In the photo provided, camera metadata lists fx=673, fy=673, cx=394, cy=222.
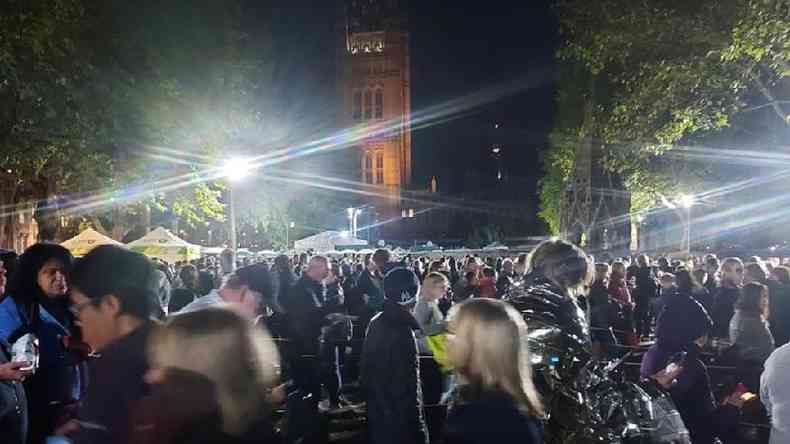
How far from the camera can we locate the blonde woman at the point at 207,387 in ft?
7.93

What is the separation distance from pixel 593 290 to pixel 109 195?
1716 centimetres

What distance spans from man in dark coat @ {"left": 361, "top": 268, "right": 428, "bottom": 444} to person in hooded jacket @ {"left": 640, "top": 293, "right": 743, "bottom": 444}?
188cm

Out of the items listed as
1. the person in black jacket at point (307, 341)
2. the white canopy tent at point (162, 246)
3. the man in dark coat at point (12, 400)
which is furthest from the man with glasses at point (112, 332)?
the white canopy tent at point (162, 246)

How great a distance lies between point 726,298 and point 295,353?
6251 mm

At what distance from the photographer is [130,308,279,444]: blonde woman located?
7.93 feet

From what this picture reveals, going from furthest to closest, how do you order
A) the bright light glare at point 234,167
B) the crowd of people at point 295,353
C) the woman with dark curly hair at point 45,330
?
the bright light glare at point 234,167
the woman with dark curly hair at point 45,330
the crowd of people at point 295,353

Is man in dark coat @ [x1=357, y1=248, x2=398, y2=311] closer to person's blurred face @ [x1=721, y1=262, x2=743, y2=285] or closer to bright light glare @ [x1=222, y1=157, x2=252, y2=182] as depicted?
person's blurred face @ [x1=721, y1=262, x2=743, y2=285]

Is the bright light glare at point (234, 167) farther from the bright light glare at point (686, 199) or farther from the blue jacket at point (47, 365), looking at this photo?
the bright light glare at point (686, 199)

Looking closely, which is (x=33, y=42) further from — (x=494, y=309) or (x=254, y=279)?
(x=494, y=309)

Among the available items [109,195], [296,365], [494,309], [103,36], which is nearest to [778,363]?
[494,309]

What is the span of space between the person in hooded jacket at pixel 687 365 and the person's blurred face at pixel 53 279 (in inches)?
177

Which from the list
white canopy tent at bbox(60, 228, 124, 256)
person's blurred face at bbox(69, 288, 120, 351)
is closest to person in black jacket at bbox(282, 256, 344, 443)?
person's blurred face at bbox(69, 288, 120, 351)

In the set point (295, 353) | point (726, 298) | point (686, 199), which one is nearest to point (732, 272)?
point (726, 298)

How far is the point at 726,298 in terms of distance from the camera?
32.2 ft
